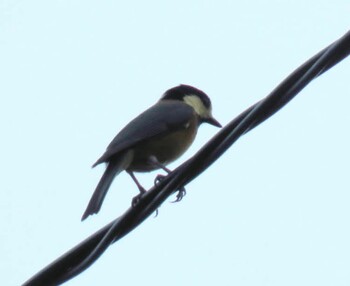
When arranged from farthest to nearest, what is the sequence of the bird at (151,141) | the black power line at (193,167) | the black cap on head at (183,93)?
the black cap on head at (183,93) → the bird at (151,141) → the black power line at (193,167)

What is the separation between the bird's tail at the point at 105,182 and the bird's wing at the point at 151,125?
2.4 inches

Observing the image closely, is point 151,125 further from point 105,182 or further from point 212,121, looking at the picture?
point 212,121

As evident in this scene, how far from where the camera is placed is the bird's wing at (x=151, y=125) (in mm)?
5516

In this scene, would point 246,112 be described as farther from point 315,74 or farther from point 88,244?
point 88,244

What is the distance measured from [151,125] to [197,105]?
4.42 feet

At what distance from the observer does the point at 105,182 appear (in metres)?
4.99

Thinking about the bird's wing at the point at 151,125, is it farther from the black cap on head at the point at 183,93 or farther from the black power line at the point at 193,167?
the black power line at the point at 193,167

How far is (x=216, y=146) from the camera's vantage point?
3045 millimetres

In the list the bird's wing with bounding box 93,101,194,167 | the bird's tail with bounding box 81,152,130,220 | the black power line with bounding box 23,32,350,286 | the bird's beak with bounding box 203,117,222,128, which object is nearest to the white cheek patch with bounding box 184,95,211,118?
the bird's beak with bounding box 203,117,222,128

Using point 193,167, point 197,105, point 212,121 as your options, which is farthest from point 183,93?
point 193,167

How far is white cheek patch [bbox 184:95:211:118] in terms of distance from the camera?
7.12 meters

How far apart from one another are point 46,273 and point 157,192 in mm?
557

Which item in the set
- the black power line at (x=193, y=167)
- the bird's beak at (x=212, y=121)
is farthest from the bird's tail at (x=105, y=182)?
the bird's beak at (x=212, y=121)

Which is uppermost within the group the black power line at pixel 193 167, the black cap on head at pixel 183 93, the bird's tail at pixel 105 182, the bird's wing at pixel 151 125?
the black cap on head at pixel 183 93
